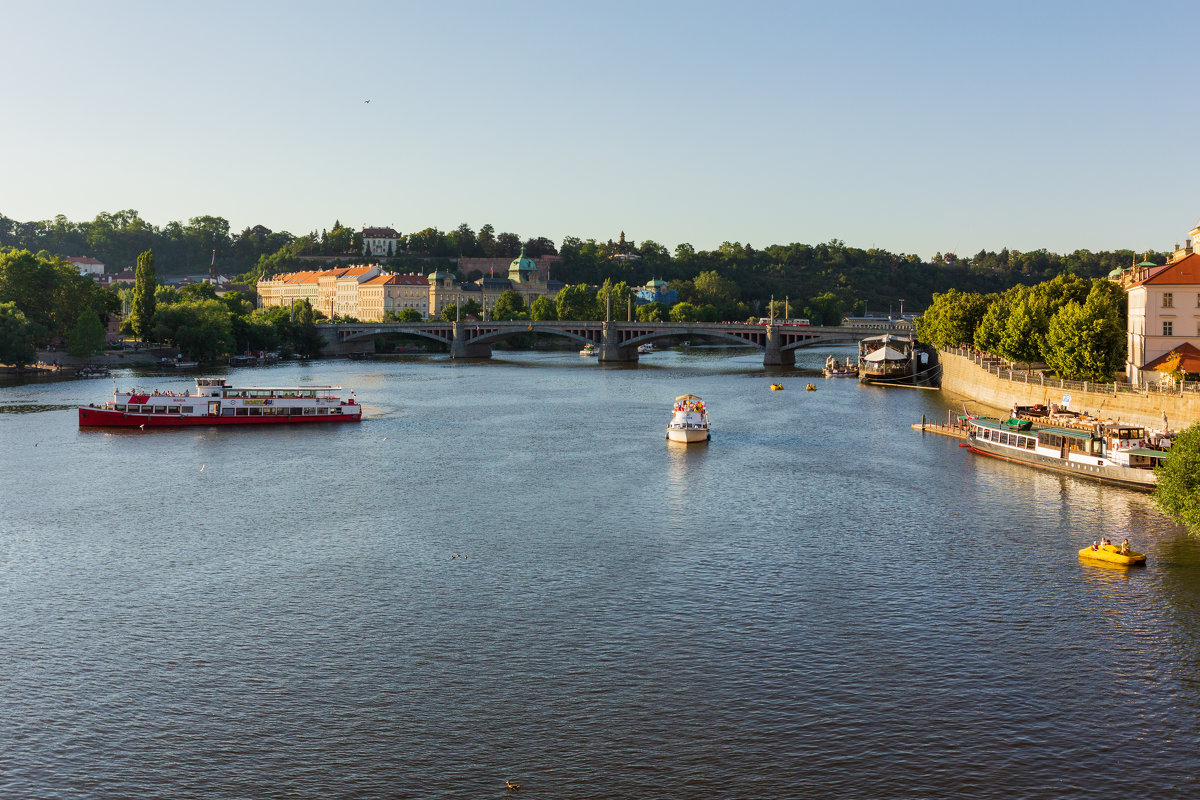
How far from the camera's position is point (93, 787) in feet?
63.3

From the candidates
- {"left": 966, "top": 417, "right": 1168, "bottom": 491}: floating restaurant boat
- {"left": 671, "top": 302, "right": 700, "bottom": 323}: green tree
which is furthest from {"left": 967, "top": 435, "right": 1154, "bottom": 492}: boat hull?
{"left": 671, "top": 302, "right": 700, "bottom": 323}: green tree

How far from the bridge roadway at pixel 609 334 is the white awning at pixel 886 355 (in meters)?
10.6

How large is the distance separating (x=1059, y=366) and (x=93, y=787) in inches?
2226

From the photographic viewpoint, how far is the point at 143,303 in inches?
4633

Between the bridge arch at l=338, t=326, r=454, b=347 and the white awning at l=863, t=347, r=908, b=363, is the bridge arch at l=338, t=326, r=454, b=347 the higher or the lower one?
the higher one

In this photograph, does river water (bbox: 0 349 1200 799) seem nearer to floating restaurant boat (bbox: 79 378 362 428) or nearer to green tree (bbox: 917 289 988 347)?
floating restaurant boat (bbox: 79 378 362 428)

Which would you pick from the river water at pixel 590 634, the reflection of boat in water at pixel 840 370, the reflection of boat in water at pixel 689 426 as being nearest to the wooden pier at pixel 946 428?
the river water at pixel 590 634

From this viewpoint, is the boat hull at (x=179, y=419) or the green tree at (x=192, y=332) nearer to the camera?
the boat hull at (x=179, y=419)

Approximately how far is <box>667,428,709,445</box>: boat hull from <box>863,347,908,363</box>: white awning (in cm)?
4399

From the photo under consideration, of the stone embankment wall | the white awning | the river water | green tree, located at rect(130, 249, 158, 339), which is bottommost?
the river water

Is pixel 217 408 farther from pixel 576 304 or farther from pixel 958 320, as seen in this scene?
pixel 576 304

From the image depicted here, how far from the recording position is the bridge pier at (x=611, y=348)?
12769cm

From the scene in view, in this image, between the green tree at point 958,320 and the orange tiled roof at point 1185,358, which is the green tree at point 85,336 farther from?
the orange tiled roof at point 1185,358

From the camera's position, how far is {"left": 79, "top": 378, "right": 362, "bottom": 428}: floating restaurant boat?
64.1 meters
